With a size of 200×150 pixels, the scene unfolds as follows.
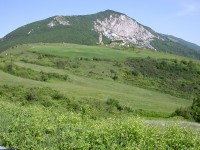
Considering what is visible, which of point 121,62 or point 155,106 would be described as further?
point 121,62

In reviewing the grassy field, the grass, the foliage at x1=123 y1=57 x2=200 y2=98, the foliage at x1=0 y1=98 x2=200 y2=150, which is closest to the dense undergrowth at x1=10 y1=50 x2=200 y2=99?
the foliage at x1=123 y1=57 x2=200 y2=98

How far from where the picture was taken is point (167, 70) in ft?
447

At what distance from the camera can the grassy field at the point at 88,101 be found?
1513 cm

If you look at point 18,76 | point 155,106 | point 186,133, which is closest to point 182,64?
point 155,106

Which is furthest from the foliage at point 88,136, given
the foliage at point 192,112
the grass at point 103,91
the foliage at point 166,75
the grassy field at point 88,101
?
the foliage at point 166,75

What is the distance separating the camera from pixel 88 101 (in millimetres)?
57000

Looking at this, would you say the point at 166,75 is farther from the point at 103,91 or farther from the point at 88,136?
the point at 88,136

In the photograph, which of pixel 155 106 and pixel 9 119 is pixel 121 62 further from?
pixel 9 119

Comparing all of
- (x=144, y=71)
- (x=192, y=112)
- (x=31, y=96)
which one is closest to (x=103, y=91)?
(x=192, y=112)

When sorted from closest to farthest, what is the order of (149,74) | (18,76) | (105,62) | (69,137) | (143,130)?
1. (69,137)
2. (143,130)
3. (18,76)
4. (105,62)
5. (149,74)

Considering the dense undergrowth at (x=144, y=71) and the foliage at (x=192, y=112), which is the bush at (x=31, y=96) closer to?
the foliage at (x=192, y=112)

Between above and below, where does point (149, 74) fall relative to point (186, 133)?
below

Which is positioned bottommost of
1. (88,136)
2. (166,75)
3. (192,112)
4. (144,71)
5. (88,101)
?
(166,75)

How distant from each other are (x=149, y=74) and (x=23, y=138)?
11849 centimetres
